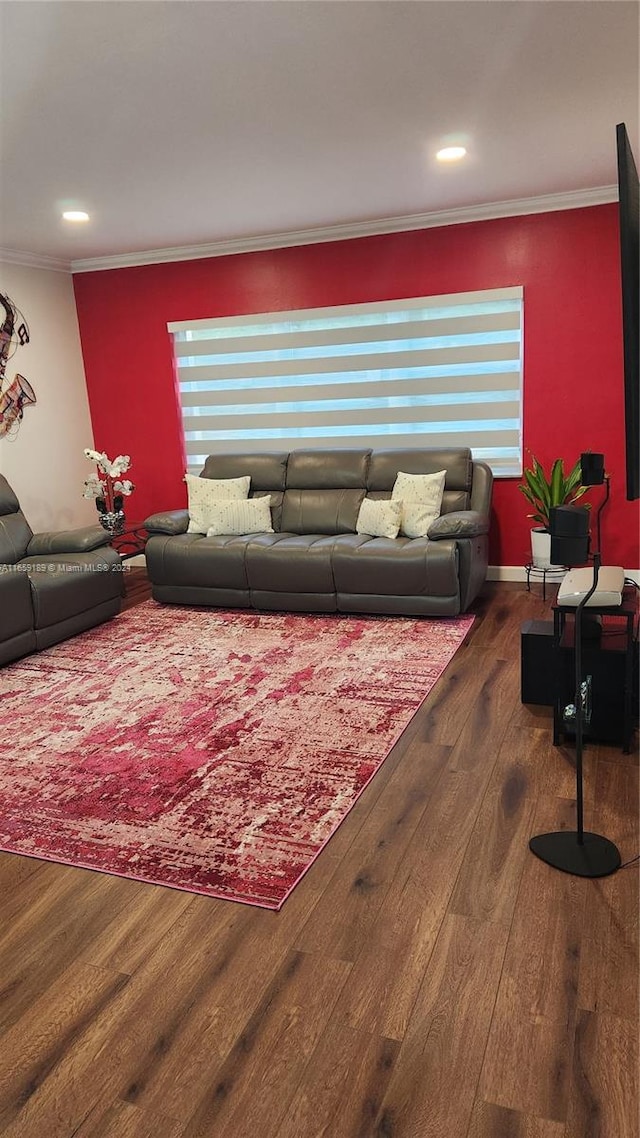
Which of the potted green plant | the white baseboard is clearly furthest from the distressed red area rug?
the white baseboard

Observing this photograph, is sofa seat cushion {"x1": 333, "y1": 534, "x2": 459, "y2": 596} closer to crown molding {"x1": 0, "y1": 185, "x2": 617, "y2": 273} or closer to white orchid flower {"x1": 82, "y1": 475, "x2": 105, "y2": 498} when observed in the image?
white orchid flower {"x1": 82, "y1": 475, "x2": 105, "y2": 498}

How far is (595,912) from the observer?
6.61ft

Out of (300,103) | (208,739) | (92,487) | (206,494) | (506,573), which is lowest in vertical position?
(208,739)

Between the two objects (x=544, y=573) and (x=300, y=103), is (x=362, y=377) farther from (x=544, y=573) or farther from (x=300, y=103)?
(x=300, y=103)

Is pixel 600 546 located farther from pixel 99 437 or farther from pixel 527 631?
pixel 99 437

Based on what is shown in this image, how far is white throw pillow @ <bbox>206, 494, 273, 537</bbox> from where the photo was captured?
17.6 feet

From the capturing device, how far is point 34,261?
230 inches

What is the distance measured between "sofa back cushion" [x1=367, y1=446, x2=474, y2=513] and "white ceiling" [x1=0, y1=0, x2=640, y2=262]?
1609 mm

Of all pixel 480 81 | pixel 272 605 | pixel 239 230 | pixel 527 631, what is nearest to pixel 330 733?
pixel 527 631

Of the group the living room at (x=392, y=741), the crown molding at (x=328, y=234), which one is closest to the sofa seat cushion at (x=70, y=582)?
the living room at (x=392, y=741)

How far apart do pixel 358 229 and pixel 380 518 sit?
83.9 inches

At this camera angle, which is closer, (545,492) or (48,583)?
(48,583)

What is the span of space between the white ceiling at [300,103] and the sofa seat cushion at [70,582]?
6.94 feet

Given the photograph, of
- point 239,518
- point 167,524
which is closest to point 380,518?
point 239,518
